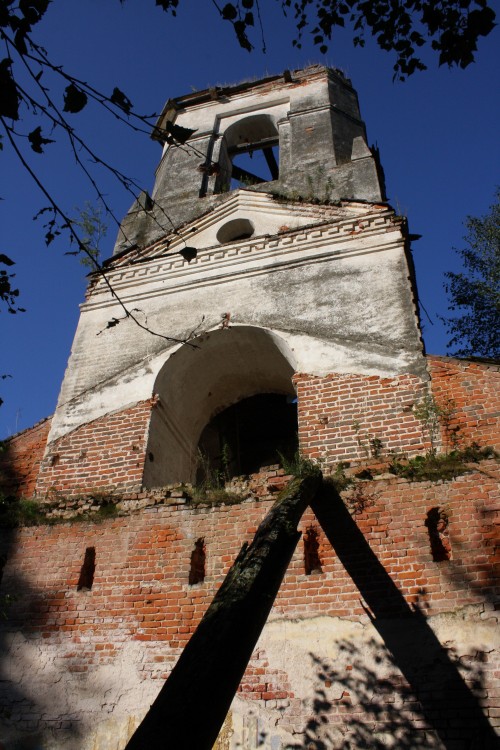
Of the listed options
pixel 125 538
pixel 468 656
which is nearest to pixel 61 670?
pixel 125 538

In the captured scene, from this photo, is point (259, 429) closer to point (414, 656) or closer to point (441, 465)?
point (441, 465)

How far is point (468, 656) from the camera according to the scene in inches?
180

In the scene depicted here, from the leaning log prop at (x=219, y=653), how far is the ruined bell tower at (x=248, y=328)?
200 centimetres

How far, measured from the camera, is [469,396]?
20.2ft

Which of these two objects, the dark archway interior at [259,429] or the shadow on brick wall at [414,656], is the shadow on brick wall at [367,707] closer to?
the shadow on brick wall at [414,656]

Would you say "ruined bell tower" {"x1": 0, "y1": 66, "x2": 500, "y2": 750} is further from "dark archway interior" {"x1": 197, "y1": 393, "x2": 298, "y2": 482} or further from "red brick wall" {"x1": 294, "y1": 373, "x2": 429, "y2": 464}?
"dark archway interior" {"x1": 197, "y1": 393, "x2": 298, "y2": 482}

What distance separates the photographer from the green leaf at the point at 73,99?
339 centimetres

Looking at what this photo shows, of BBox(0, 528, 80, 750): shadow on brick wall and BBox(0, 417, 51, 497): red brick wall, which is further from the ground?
BBox(0, 417, 51, 497): red brick wall

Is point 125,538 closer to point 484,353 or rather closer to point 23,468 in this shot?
point 23,468

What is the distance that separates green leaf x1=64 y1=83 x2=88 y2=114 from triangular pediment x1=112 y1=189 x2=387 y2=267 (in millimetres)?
5532

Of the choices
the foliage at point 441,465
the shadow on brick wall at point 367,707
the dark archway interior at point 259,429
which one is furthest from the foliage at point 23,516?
the dark archway interior at point 259,429

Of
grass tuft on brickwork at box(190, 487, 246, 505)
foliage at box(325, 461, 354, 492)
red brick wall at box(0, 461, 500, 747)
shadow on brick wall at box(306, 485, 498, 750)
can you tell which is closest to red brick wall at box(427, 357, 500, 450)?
red brick wall at box(0, 461, 500, 747)

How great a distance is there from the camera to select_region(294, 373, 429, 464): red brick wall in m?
6.19

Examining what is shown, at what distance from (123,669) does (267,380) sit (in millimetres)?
4430
